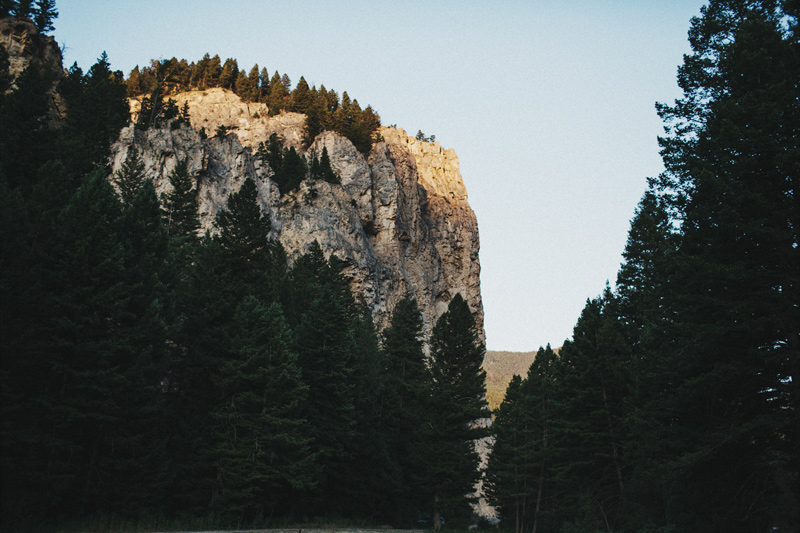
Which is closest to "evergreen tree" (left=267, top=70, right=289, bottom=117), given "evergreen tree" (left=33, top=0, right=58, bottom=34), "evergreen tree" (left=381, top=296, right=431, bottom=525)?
"evergreen tree" (left=33, top=0, right=58, bottom=34)

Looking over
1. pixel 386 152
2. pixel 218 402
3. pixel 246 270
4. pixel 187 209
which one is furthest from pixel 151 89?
pixel 218 402

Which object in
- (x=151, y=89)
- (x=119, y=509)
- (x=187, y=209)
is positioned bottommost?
(x=119, y=509)

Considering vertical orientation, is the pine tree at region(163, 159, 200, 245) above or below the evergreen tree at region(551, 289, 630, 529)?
above

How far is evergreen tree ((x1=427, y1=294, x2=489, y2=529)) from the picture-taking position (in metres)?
40.2

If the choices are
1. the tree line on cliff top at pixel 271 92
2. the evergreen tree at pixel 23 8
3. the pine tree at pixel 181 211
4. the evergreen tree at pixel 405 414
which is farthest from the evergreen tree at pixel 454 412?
the tree line on cliff top at pixel 271 92

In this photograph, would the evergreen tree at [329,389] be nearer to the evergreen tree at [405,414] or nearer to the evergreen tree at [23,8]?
the evergreen tree at [405,414]

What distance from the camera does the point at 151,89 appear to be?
11575 centimetres

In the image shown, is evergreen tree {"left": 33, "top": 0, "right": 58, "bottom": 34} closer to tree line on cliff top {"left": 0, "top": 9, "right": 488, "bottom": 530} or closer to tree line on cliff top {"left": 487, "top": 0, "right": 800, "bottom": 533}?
tree line on cliff top {"left": 0, "top": 9, "right": 488, "bottom": 530}

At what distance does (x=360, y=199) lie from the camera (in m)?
106

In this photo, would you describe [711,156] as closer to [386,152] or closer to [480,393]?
[480,393]

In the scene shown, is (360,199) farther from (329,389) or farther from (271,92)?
(329,389)

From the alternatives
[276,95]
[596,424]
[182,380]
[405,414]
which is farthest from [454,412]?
[276,95]

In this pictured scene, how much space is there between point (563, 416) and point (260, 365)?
22.3 m

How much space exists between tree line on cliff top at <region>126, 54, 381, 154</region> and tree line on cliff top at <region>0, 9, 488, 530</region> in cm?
6840
